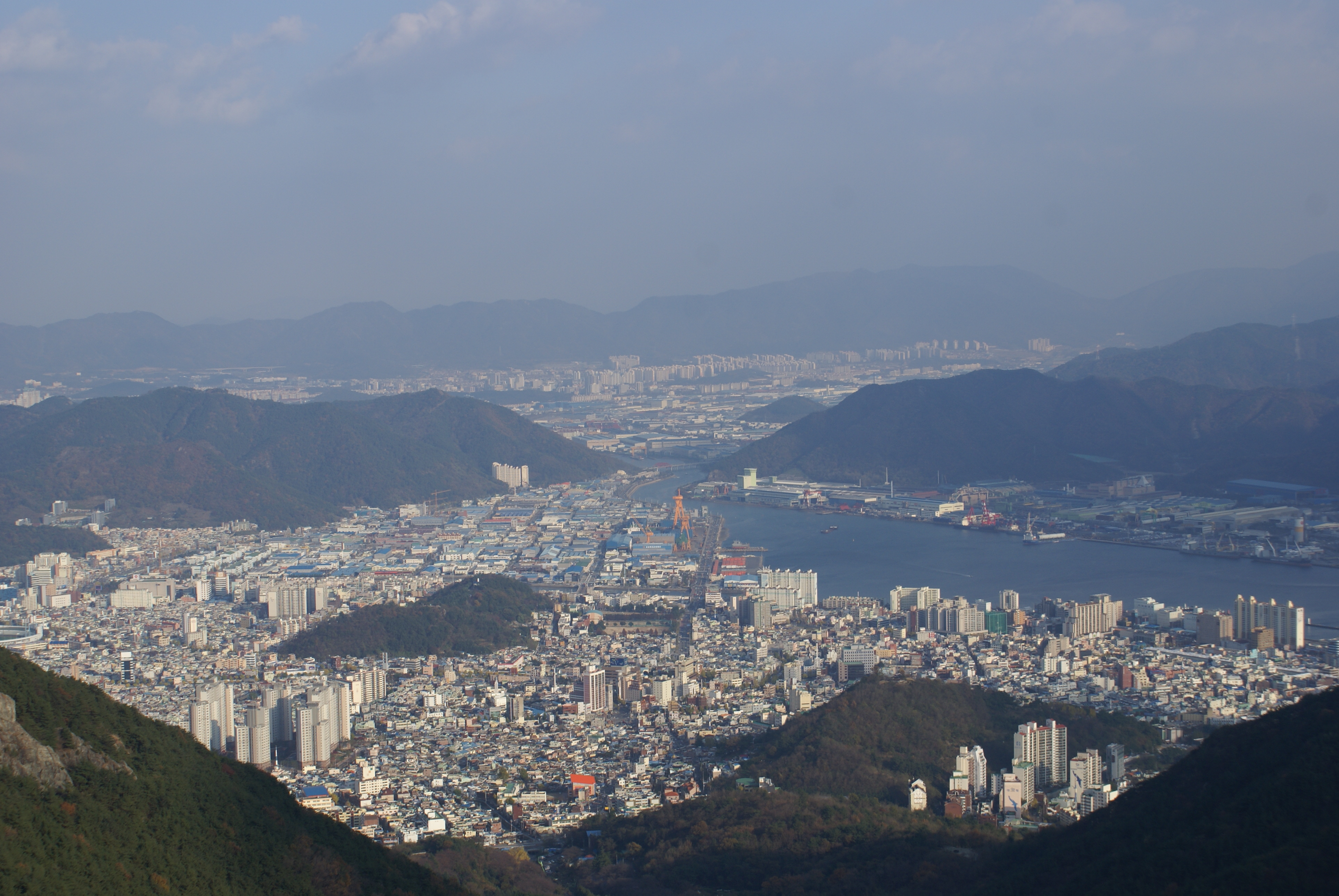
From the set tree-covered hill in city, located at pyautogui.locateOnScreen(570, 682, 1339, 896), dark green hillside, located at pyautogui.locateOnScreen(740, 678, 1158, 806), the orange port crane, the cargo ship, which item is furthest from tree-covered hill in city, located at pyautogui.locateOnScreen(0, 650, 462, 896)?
the cargo ship

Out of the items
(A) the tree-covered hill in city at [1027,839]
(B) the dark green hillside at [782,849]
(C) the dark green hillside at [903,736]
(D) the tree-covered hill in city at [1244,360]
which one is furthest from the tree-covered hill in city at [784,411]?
(B) the dark green hillside at [782,849]

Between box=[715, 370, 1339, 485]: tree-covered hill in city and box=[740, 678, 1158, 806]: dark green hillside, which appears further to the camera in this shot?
box=[715, 370, 1339, 485]: tree-covered hill in city

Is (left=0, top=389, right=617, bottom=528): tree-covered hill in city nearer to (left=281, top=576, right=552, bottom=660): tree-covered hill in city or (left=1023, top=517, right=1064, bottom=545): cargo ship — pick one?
(left=281, top=576, right=552, bottom=660): tree-covered hill in city

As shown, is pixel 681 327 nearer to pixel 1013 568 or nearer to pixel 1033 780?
pixel 1013 568

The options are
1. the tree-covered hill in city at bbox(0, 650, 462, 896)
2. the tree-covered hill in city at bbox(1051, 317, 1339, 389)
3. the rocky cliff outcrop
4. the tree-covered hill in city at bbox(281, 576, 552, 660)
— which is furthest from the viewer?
the tree-covered hill in city at bbox(1051, 317, 1339, 389)

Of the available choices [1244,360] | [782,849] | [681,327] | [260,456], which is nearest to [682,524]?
[260,456]

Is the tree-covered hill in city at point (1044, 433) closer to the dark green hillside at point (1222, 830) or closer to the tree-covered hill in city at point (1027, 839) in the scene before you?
the tree-covered hill in city at point (1027, 839)
